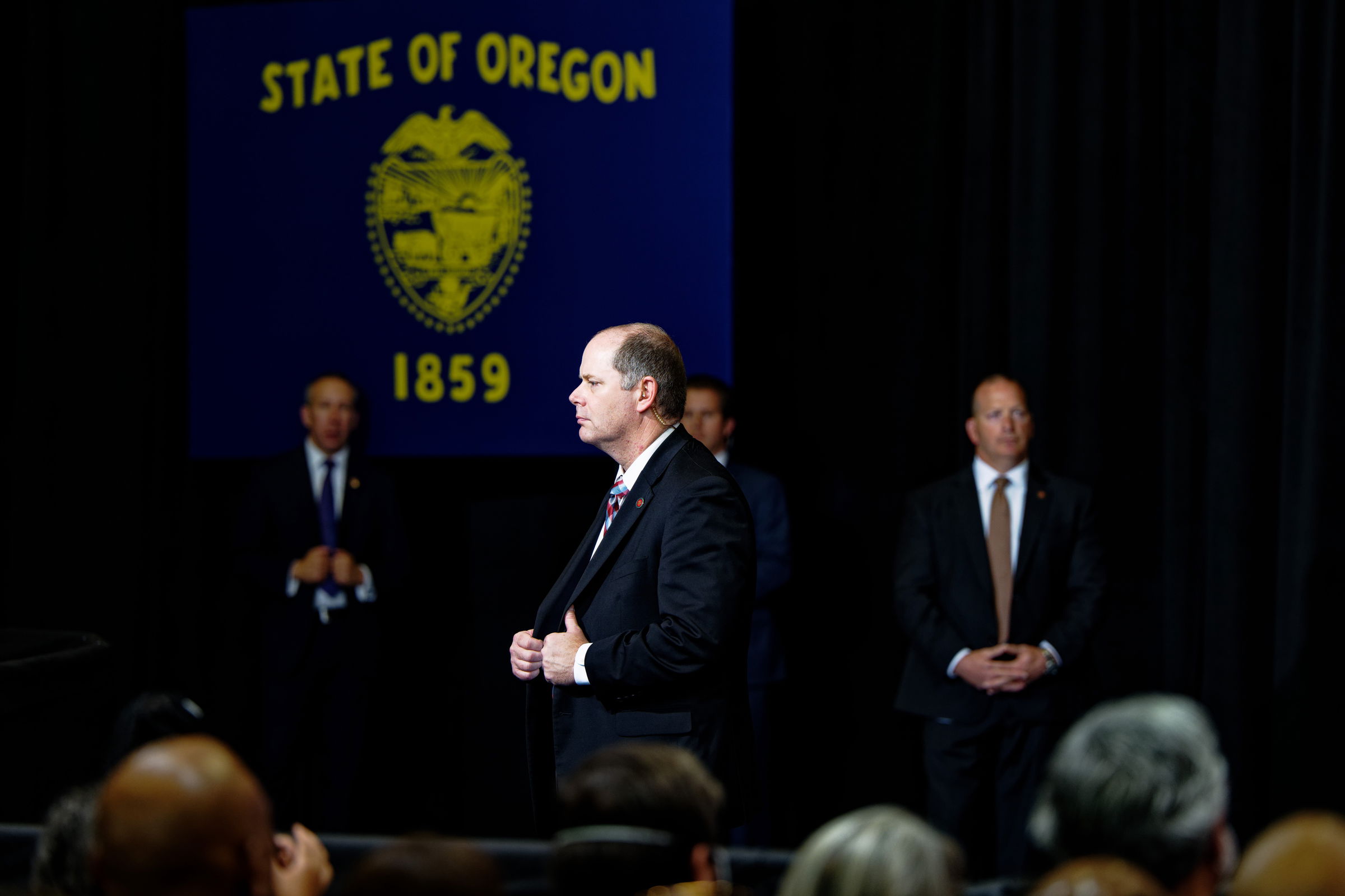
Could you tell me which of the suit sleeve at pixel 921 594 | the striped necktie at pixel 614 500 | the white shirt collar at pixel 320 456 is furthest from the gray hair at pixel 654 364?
the white shirt collar at pixel 320 456

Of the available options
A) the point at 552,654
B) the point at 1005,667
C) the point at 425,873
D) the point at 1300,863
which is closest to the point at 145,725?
the point at 425,873

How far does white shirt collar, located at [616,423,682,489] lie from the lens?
2.69m

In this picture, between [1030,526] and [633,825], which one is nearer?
[633,825]

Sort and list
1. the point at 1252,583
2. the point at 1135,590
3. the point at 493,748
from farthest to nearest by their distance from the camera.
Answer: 1. the point at 493,748
2. the point at 1135,590
3. the point at 1252,583

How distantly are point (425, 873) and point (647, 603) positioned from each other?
1495 millimetres

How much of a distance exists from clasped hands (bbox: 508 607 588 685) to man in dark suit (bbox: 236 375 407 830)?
2.10 m

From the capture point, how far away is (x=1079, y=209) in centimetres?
428

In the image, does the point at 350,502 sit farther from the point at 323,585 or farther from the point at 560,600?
the point at 560,600

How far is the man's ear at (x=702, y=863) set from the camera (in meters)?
1.26

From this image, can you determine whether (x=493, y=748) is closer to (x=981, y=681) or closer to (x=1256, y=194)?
(x=981, y=681)

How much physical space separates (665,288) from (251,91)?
179cm

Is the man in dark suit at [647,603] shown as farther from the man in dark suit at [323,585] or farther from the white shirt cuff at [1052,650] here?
the man in dark suit at [323,585]

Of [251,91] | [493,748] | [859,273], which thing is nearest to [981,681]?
[859,273]

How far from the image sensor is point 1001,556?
3.96 meters
